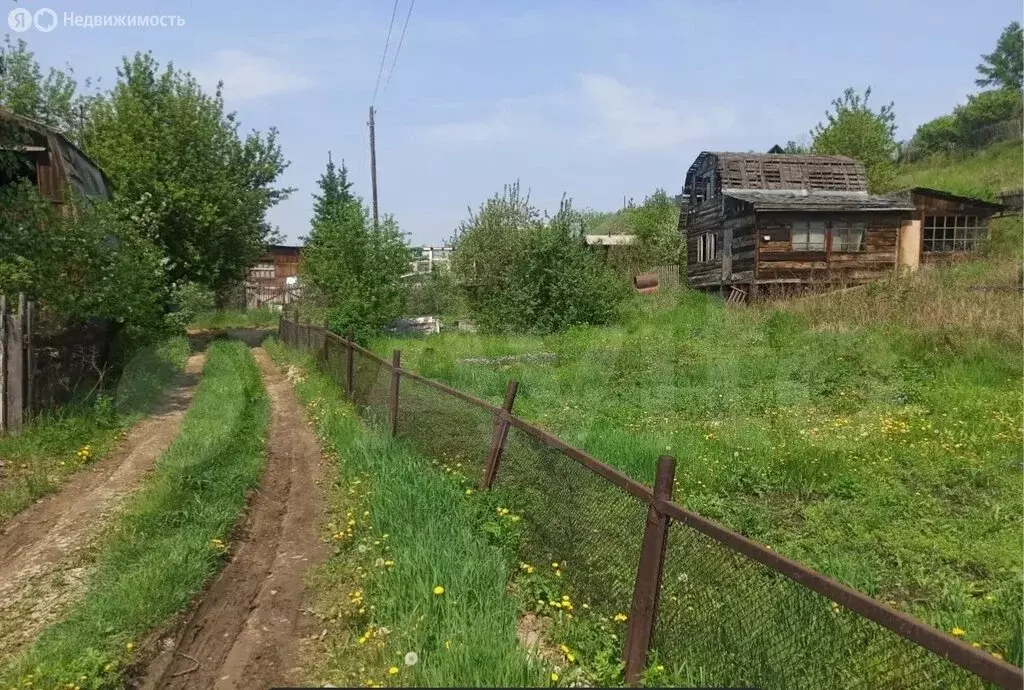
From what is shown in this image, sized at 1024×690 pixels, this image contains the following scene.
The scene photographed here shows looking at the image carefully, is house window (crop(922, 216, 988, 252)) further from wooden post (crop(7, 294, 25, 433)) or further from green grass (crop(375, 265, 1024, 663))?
wooden post (crop(7, 294, 25, 433))

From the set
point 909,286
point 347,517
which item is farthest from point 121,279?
point 909,286

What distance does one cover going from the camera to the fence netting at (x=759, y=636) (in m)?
3.03

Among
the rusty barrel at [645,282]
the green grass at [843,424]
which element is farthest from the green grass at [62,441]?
the rusty barrel at [645,282]

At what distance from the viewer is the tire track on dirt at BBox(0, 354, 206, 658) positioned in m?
4.41

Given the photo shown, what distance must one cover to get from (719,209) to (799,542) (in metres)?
26.1

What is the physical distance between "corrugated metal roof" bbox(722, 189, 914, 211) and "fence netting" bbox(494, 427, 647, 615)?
23064 mm

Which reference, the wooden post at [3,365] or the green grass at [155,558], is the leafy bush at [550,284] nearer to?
the green grass at [155,558]

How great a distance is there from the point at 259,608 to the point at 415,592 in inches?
46.0

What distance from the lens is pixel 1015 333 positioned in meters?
11.9

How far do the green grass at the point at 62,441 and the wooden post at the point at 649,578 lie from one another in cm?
549

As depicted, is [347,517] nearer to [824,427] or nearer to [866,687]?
[866,687]

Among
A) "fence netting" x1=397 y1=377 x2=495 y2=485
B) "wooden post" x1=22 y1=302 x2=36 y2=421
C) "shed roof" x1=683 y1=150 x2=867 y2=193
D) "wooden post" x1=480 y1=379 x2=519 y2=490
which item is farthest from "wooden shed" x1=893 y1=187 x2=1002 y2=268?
"wooden post" x1=22 y1=302 x2=36 y2=421

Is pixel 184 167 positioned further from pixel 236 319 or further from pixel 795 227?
pixel 795 227

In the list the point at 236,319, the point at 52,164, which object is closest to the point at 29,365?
the point at 52,164
